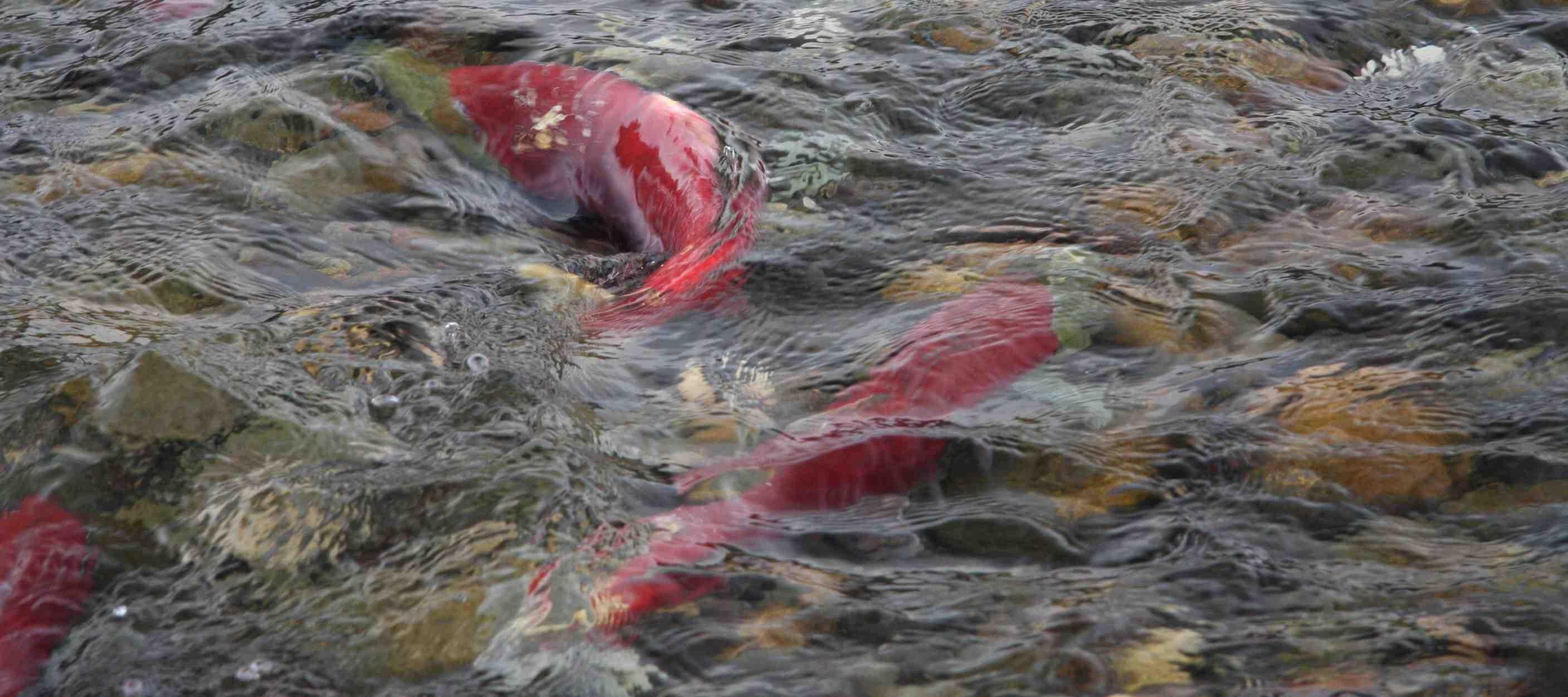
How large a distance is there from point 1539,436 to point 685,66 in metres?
3.04

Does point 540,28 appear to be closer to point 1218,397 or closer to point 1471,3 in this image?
point 1218,397

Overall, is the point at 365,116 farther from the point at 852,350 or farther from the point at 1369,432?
the point at 1369,432

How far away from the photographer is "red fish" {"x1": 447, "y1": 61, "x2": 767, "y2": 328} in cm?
352

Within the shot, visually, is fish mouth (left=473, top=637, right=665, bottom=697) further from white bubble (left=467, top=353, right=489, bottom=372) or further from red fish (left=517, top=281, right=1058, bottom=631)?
white bubble (left=467, top=353, right=489, bottom=372)

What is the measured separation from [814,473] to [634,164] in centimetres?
168

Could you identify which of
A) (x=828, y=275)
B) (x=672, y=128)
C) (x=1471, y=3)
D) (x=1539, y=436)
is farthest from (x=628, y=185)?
(x=1471, y=3)

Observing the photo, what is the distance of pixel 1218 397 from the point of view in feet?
9.48

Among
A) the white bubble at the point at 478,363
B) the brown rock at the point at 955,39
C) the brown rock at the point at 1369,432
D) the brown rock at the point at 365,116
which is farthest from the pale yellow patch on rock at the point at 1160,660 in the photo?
the brown rock at the point at 365,116

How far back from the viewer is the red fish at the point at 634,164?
352cm

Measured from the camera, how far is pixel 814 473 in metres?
2.66

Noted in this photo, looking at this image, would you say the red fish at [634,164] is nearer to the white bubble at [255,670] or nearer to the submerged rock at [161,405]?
the submerged rock at [161,405]

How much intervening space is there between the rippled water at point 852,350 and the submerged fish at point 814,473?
0.16ft

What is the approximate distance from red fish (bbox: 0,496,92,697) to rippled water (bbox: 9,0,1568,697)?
0.05 m

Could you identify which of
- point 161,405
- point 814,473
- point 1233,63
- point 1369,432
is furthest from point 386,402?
point 1233,63
